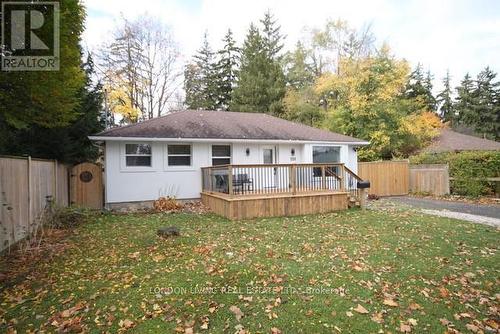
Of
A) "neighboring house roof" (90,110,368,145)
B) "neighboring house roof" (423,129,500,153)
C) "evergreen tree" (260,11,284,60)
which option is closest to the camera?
"neighboring house roof" (90,110,368,145)

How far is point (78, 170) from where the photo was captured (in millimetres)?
11172

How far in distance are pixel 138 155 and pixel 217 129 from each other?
3729 mm

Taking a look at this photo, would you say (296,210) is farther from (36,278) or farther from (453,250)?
(36,278)

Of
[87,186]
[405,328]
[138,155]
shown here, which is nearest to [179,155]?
[138,155]

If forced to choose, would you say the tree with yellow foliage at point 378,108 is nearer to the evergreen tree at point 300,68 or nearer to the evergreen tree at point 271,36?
the evergreen tree at point 300,68

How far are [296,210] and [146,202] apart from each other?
612 cm

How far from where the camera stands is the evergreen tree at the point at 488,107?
3234 centimetres

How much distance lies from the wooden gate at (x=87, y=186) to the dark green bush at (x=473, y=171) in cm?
1618

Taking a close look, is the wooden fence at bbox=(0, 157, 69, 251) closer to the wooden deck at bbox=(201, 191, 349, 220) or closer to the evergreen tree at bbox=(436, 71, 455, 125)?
the wooden deck at bbox=(201, 191, 349, 220)

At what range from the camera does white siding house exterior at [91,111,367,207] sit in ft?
36.6

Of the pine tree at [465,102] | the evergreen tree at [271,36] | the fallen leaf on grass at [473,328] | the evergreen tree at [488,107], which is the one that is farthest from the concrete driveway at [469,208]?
the pine tree at [465,102]

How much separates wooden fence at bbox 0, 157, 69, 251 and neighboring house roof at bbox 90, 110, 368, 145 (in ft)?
10.3

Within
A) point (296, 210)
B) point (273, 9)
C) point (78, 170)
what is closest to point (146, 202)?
point (78, 170)

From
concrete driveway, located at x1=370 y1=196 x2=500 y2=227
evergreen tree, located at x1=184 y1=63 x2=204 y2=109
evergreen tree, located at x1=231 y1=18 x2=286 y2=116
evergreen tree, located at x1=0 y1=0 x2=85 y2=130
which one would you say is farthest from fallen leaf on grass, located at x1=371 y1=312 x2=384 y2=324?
evergreen tree, located at x1=184 y1=63 x2=204 y2=109
